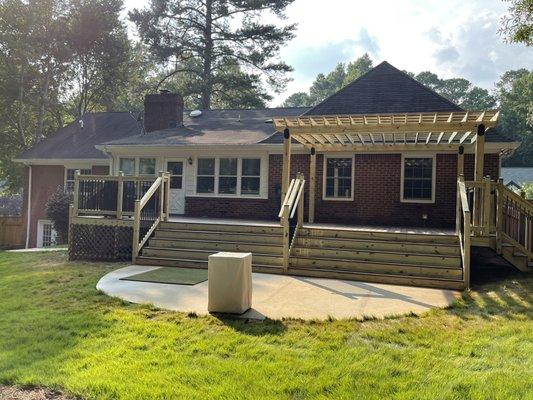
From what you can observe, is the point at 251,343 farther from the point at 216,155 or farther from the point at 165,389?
the point at 216,155

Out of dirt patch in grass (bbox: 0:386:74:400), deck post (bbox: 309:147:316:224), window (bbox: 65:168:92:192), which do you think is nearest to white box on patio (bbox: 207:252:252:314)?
dirt patch in grass (bbox: 0:386:74:400)

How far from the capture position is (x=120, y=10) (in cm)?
2898

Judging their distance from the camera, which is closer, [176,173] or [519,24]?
[519,24]

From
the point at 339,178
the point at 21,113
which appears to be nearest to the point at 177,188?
the point at 339,178

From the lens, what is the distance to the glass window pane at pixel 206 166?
560 inches

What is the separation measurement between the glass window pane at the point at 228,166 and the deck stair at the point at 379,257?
5200 millimetres

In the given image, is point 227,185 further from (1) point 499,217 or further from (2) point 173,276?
(1) point 499,217

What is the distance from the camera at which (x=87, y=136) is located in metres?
20.0

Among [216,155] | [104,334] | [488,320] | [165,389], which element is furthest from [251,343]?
[216,155]

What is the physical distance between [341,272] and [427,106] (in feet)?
22.7

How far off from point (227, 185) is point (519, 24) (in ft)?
29.5

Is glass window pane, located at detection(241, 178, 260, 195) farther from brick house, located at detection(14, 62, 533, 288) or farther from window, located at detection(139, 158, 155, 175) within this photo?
window, located at detection(139, 158, 155, 175)

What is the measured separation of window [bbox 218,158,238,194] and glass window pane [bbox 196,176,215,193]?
25 cm

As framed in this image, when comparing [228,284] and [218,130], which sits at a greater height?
[218,130]
